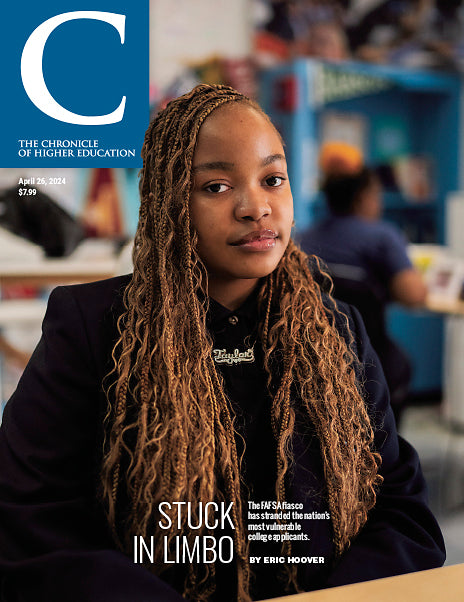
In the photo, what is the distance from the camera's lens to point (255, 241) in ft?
2.57

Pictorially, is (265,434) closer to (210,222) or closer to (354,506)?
(354,506)

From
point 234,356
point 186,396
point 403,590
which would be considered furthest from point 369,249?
point 403,590

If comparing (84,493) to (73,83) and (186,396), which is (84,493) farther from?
(73,83)

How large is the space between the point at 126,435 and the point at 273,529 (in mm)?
227

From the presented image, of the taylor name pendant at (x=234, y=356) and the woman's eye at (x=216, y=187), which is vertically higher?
the woman's eye at (x=216, y=187)

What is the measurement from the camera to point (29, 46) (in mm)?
857

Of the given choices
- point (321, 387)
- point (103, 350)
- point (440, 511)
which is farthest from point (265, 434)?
point (440, 511)

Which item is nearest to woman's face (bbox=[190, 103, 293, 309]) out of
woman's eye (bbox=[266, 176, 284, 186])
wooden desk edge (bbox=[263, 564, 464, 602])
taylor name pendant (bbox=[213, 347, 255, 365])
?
woman's eye (bbox=[266, 176, 284, 186])

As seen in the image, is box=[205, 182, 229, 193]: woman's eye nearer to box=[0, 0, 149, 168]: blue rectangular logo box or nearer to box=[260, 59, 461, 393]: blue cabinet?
box=[0, 0, 149, 168]: blue rectangular logo box

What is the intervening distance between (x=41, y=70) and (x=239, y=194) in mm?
340

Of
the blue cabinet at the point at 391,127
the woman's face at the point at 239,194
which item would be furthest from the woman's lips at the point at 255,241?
the blue cabinet at the point at 391,127

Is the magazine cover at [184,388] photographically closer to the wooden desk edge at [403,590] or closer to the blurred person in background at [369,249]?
the wooden desk edge at [403,590]

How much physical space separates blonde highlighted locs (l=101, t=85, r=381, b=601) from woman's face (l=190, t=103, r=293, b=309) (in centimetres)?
2

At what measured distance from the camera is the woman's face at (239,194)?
78 cm
